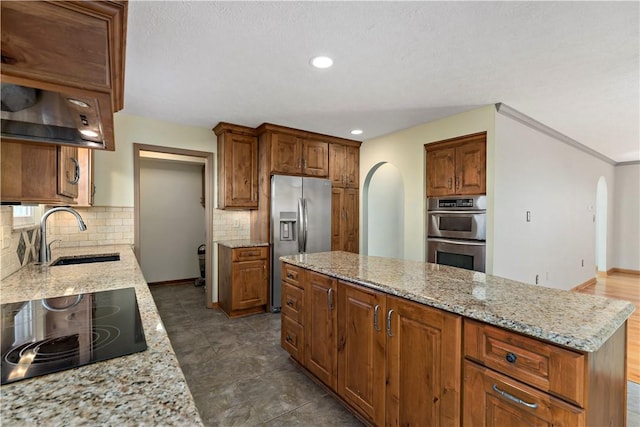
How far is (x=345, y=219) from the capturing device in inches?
190

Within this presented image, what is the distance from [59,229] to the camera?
10.5 ft

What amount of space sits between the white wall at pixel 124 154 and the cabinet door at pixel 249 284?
1592mm

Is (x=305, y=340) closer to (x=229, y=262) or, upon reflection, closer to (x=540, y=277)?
(x=229, y=262)

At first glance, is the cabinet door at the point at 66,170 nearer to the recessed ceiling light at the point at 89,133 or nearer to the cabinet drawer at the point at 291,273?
the recessed ceiling light at the point at 89,133

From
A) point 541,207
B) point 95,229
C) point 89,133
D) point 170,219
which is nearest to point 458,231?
point 541,207

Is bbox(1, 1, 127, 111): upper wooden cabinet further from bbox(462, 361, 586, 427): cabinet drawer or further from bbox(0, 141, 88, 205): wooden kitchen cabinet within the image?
bbox(462, 361, 586, 427): cabinet drawer

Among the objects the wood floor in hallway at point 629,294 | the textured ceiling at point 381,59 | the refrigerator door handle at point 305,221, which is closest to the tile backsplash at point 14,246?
the textured ceiling at point 381,59

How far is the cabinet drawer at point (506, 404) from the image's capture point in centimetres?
101

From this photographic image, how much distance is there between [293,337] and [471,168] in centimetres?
268

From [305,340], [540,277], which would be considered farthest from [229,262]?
[540,277]

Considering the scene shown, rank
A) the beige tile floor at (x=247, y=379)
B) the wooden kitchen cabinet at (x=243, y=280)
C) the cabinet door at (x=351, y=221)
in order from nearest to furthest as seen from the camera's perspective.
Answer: the beige tile floor at (x=247, y=379) → the wooden kitchen cabinet at (x=243, y=280) → the cabinet door at (x=351, y=221)

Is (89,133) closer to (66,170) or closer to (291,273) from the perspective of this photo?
(66,170)

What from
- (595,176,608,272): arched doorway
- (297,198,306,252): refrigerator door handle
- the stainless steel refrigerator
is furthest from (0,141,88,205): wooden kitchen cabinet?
(595,176,608,272): arched doorway

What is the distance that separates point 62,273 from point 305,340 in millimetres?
1718
